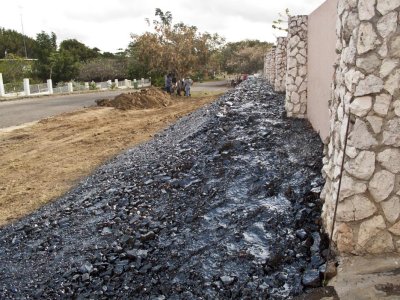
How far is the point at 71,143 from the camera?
1380cm

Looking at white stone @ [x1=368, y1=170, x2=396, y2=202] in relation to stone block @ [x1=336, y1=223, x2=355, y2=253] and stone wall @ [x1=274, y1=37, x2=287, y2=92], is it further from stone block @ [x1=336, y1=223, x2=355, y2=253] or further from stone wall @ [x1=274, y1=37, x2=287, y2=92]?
stone wall @ [x1=274, y1=37, x2=287, y2=92]

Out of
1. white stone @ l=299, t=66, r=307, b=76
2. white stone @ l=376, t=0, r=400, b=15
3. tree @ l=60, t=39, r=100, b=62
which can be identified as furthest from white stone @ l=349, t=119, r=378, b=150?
tree @ l=60, t=39, r=100, b=62

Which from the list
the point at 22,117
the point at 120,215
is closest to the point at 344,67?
the point at 120,215

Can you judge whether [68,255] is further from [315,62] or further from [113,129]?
[113,129]

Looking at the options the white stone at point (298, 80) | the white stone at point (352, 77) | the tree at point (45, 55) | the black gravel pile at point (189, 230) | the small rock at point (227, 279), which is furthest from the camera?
the tree at point (45, 55)

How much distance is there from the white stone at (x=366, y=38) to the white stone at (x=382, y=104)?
0.45 meters

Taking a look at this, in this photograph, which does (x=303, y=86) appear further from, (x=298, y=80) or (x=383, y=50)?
(x=383, y=50)

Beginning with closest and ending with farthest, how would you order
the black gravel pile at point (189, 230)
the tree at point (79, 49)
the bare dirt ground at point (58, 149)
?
the black gravel pile at point (189, 230) < the bare dirt ground at point (58, 149) < the tree at point (79, 49)

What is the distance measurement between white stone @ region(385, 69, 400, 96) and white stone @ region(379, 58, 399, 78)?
0.14 ft

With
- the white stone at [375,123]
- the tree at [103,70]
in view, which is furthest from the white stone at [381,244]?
the tree at [103,70]

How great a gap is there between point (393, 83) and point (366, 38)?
48 cm

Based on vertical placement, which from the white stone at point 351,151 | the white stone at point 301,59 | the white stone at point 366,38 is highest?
the white stone at point 301,59

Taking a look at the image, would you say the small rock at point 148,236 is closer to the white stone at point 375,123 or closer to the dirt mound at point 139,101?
the white stone at point 375,123

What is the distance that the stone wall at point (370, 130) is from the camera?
345 centimetres
